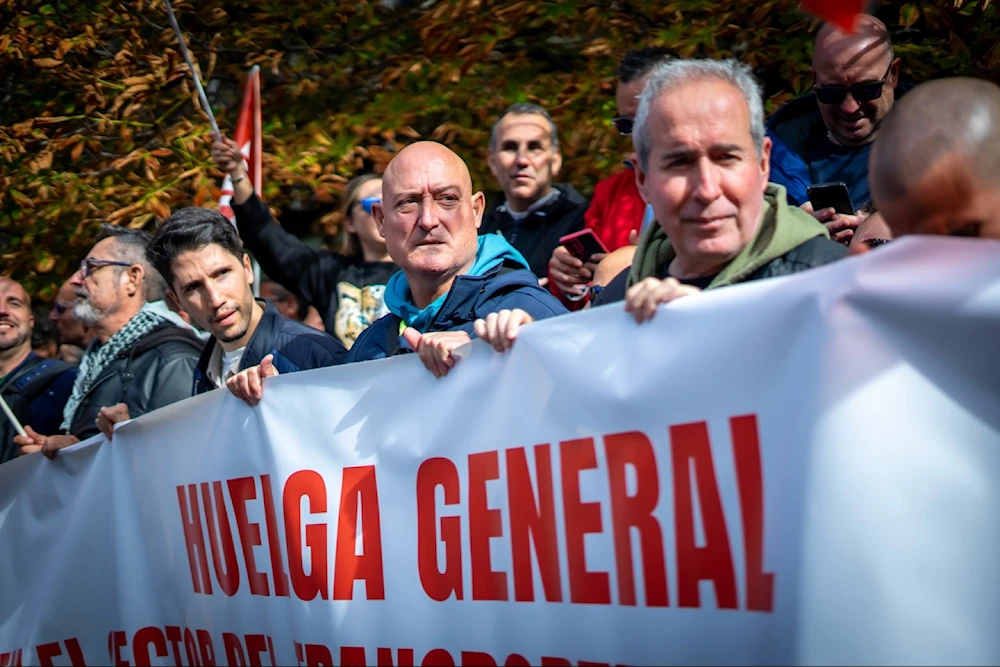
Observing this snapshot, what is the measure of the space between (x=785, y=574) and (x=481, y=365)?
108cm

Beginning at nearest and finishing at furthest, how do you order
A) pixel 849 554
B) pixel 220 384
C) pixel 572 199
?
pixel 849 554
pixel 220 384
pixel 572 199

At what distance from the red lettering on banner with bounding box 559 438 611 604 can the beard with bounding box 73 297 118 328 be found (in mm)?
3743

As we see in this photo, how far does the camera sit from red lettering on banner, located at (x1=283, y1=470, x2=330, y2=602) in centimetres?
368

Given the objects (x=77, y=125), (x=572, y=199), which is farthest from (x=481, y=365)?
(x=77, y=125)

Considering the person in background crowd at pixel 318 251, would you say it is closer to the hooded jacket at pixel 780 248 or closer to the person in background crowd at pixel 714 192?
the person in background crowd at pixel 714 192

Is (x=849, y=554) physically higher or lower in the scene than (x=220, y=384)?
lower

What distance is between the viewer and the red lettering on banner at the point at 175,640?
4375mm

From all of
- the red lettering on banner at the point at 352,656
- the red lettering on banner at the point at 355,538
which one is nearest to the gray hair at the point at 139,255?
the red lettering on banner at the point at 355,538

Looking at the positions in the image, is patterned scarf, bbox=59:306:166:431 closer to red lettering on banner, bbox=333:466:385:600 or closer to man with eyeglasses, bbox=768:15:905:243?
red lettering on banner, bbox=333:466:385:600

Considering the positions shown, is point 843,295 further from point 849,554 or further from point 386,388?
point 386,388

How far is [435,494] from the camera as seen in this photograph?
132 inches

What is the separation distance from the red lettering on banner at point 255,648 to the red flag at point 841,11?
2.49 m

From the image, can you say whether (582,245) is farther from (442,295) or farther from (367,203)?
(367,203)

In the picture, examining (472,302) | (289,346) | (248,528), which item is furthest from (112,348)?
Answer: (472,302)
